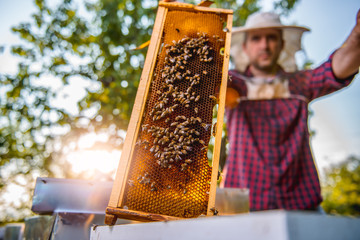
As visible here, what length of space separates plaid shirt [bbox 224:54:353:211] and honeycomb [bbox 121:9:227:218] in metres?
1.86

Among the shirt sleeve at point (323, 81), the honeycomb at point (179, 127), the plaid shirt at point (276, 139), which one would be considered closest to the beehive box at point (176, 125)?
the honeycomb at point (179, 127)

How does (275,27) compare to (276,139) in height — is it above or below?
above

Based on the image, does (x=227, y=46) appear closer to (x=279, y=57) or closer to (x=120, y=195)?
(x=120, y=195)

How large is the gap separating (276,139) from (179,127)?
2.65 m

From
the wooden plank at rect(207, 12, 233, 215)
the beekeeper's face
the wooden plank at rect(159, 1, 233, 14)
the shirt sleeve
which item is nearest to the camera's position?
the wooden plank at rect(207, 12, 233, 215)

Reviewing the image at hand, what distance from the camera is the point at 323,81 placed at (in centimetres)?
409

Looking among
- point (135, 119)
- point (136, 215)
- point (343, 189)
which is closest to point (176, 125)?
point (135, 119)

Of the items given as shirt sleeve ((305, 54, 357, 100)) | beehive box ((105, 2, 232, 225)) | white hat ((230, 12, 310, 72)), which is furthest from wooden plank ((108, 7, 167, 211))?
shirt sleeve ((305, 54, 357, 100))

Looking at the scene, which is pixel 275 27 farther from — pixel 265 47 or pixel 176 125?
pixel 176 125

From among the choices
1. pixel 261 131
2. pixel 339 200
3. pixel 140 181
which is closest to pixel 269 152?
pixel 261 131

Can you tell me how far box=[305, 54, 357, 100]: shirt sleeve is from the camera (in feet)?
12.8

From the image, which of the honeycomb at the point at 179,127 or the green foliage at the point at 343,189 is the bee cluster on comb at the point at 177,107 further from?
the green foliage at the point at 343,189

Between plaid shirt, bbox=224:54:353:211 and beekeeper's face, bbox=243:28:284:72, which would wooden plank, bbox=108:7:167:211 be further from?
beekeeper's face, bbox=243:28:284:72

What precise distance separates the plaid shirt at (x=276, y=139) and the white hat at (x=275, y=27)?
0.87ft
